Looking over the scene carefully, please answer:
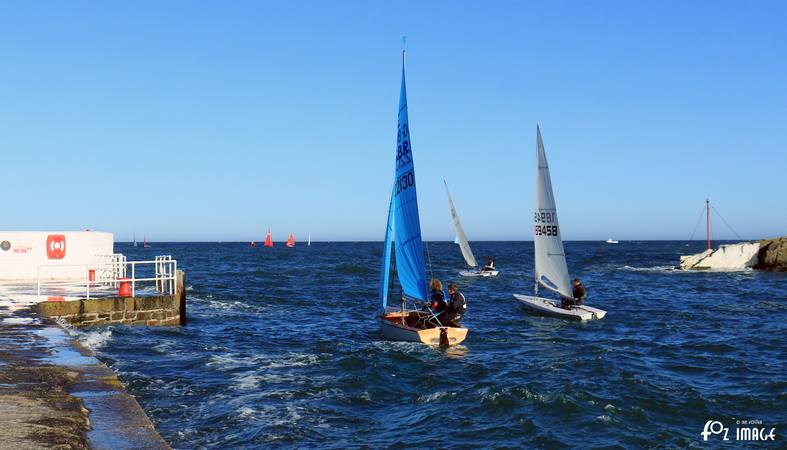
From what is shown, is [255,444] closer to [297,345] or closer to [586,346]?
[297,345]

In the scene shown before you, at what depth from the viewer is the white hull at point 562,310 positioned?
1160 inches

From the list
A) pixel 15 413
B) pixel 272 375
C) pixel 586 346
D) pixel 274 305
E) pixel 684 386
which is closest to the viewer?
pixel 15 413

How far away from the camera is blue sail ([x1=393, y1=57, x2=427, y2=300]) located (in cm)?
2236

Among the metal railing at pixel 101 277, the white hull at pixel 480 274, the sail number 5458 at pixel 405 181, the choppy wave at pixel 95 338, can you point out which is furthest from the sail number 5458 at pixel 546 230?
the white hull at pixel 480 274

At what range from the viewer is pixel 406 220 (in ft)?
74.6

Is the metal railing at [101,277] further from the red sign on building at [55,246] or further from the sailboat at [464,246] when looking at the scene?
the sailboat at [464,246]

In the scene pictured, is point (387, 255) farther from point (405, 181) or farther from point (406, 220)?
point (405, 181)

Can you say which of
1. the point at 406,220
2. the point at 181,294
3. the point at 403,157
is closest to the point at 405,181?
the point at 403,157

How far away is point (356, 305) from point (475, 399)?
2265 cm

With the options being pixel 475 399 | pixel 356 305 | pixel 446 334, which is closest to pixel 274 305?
pixel 356 305

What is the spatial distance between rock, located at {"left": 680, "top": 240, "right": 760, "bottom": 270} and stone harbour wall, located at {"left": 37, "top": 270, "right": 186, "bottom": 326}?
6238cm

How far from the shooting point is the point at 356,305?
124 ft

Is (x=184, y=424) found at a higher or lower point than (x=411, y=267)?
lower

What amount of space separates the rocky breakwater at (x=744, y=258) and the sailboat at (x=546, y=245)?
46244mm
